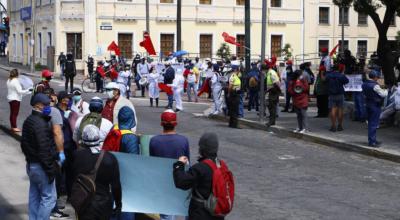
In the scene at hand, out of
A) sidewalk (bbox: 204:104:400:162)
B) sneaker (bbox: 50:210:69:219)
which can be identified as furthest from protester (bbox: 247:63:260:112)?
sneaker (bbox: 50:210:69:219)

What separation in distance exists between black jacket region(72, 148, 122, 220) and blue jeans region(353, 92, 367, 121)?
13.9 meters

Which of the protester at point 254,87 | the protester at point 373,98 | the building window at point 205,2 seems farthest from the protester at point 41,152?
the building window at point 205,2

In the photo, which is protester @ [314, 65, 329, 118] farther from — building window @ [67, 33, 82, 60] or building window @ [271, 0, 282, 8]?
building window @ [271, 0, 282, 8]

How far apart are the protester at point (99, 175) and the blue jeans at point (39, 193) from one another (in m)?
1.31

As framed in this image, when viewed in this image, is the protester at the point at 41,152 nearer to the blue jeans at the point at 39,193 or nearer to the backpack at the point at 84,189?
the blue jeans at the point at 39,193

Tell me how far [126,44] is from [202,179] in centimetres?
4050

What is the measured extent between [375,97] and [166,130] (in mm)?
8351

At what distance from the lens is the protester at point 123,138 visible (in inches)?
298

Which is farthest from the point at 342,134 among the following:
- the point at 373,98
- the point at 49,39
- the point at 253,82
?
the point at 49,39

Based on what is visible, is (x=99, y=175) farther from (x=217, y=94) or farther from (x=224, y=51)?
(x=224, y=51)

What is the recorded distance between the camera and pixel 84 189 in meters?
6.25

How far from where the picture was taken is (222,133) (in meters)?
18.1

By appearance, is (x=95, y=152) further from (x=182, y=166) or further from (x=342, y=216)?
(x=342, y=216)

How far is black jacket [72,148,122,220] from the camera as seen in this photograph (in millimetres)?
6305
